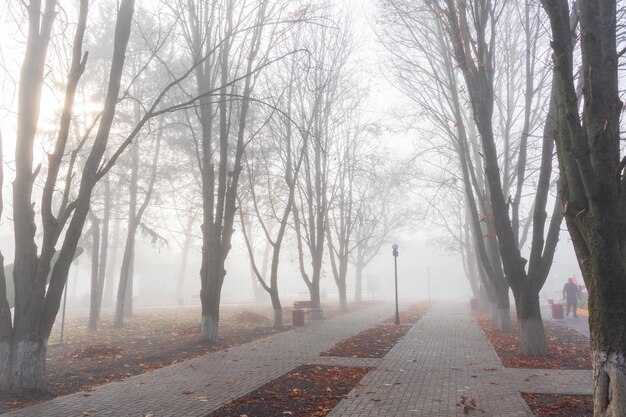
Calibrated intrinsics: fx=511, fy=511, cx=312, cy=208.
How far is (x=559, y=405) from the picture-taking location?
6230 mm

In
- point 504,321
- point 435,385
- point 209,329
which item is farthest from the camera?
point 504,321

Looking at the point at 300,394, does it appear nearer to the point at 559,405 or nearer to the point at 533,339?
the point at 559,405

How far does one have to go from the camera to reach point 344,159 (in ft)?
88.1

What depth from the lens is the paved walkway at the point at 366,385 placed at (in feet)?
20.1

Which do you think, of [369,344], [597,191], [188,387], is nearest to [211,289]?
[369,344]

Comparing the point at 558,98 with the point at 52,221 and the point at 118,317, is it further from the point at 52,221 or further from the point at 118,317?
the point at 118,317

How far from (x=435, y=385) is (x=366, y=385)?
40.4 inches

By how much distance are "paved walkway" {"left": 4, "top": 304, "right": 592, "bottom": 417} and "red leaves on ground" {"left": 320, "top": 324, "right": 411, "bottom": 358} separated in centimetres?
34

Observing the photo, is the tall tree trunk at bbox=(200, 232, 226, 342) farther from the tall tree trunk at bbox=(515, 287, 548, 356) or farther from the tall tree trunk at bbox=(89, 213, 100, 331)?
the tall tree trunk at bbox=(515, 287, 548, 356)

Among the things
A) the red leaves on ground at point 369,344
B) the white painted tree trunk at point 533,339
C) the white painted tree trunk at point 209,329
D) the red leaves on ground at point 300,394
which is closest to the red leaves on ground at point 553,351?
the white painted tree trunk at point 533,339

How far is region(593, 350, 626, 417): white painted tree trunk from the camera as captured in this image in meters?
4.63

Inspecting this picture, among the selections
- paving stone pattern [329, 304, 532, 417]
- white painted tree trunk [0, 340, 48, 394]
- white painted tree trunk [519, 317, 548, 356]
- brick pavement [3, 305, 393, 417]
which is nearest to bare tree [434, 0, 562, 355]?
white painted tree trunk [519, 317, 548, 356]

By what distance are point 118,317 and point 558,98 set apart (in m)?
17.4

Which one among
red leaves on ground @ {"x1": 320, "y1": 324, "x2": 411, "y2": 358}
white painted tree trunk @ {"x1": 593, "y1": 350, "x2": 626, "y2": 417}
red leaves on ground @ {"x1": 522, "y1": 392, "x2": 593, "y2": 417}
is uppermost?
white painted tree trunk @ {"x1": 593, "y1": 350, "x2": 626, "y2": 417}
